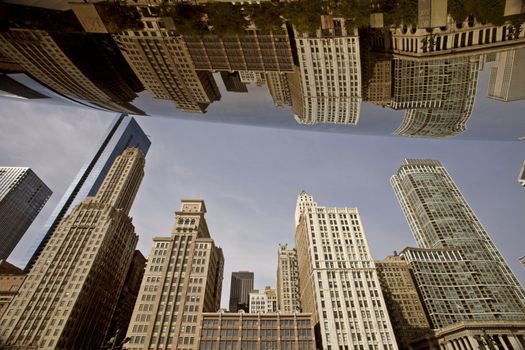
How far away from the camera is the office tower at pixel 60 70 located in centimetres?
164

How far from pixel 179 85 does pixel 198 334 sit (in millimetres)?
53273

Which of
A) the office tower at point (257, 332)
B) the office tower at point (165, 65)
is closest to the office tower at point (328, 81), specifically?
the office tower at point (165, 65)

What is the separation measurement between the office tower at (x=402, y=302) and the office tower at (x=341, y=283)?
22634 millimetres

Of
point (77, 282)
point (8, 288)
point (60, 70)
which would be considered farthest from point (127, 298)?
point (60, 70)

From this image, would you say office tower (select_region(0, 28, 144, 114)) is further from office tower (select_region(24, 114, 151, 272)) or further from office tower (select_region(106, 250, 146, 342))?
office tower (select_region(24, 114, 151, 272))

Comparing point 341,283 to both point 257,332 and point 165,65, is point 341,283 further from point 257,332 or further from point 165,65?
point 165,65

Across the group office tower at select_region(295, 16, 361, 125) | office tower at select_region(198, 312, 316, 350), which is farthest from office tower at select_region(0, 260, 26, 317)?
office tower at select_region(295, 16, 361, 125)

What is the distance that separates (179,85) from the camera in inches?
89.7

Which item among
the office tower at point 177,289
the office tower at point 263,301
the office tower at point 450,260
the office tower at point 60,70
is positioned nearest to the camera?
the office tower at point 60,70

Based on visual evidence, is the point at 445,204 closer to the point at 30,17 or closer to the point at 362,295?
the point at 362,295

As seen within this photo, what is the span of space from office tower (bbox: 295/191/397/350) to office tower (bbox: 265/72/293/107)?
54.0m

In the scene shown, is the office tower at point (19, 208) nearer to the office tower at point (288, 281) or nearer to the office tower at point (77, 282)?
the office tower at point (77, 282)

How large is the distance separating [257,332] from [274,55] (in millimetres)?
53340

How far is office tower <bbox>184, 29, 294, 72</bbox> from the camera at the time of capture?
191 cm
